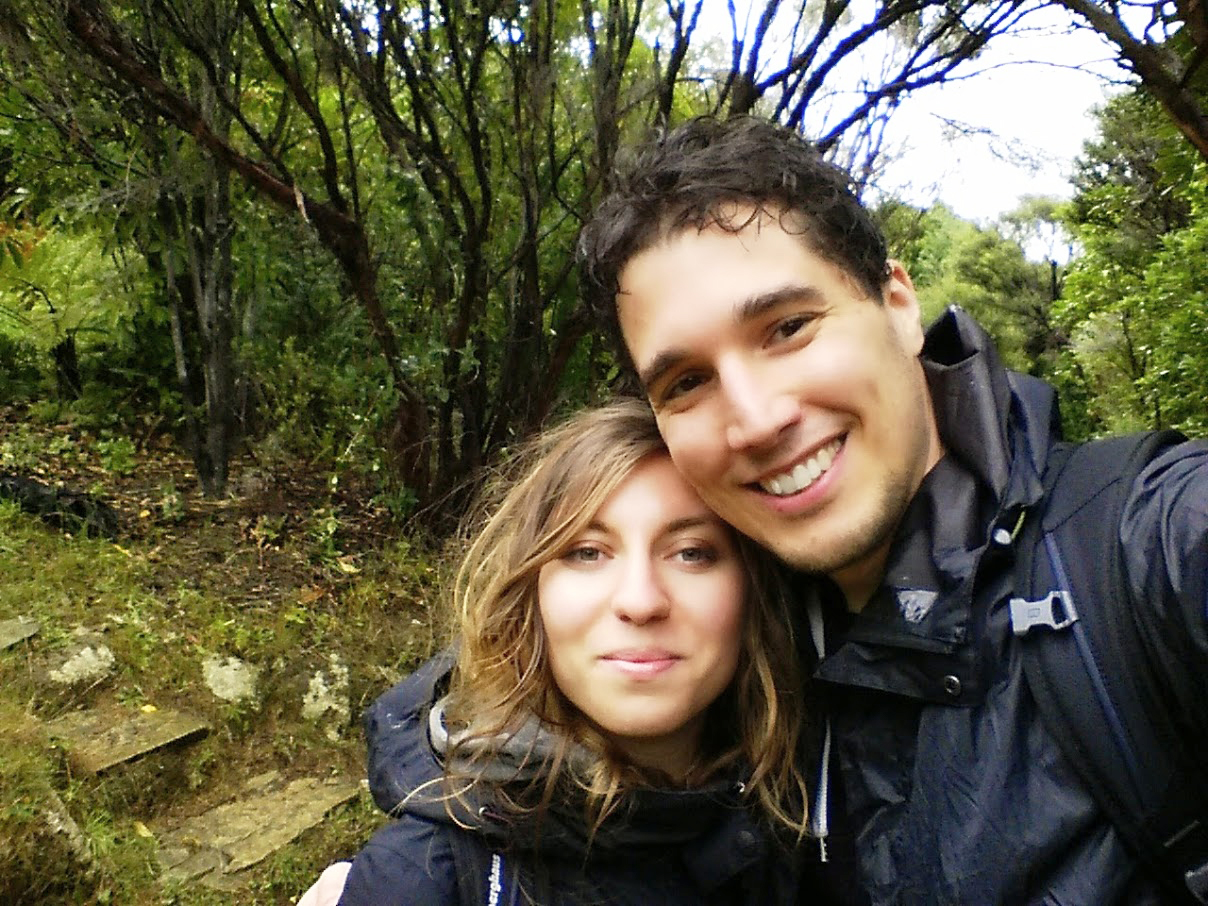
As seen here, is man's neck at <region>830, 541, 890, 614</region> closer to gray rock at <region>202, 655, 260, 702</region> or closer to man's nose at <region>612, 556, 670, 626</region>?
man's nose at <region>612, 556, 670, 626</region>

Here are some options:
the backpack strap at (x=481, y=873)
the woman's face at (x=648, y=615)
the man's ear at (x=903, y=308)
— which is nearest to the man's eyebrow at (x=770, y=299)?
the man's ear at (x=903, y=308)

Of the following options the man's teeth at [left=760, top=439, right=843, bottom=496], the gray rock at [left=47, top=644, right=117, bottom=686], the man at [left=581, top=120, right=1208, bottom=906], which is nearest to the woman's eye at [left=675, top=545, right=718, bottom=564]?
the man at [left=581, top=120, right=1208, bottom=906]

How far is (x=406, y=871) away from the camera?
1.43m

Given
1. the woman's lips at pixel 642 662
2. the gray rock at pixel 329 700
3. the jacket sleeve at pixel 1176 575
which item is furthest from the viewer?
the gray rock at pixel 329 700

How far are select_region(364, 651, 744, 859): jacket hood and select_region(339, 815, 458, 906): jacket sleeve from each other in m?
0.04

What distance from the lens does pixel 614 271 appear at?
63.2 inches

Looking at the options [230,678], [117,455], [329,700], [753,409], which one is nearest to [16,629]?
[230,678]

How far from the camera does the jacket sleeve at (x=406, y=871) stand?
1404 millimetres

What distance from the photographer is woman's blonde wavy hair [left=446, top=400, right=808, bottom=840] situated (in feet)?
4.95

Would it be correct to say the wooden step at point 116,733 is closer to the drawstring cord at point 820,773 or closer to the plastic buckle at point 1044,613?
the drawstring cord at point 820,773

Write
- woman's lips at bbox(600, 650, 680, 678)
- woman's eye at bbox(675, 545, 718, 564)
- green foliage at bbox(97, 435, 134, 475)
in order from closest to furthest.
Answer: woman's lips at bbox(600, 650, 680, 678) → woman's eye at bbox(675, 545, 718, 564) → green foliage at bbox(97, 435, 134, 475)

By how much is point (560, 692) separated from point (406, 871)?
0.40 meters

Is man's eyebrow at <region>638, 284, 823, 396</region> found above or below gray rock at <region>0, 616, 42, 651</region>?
above

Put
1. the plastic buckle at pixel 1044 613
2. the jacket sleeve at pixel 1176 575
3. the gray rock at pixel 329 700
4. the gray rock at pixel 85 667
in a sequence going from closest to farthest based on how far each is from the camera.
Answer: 1. the jacket sleeve at pixel 1176 575
2. the plastic buckle at pixel 1044 613
3. the gray rock at pixel 85 667
4. the gray rock at pixel 329 700
